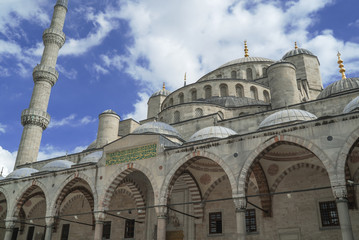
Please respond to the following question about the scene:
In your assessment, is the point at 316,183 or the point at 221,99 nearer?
the point at 316,183

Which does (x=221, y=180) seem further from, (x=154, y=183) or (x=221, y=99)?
(x=221, y=99)

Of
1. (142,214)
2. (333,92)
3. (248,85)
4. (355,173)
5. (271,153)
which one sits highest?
(248,85)

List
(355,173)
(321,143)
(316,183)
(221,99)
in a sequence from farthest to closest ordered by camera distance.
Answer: (221,99) → (316,183) → (355,173) → (321,143)

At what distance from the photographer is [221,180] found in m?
11.6

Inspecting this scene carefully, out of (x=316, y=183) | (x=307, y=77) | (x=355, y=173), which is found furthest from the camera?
(x=307, y=77)

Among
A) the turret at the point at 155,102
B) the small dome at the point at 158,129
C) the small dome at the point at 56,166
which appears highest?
the turret at the point at 155,102

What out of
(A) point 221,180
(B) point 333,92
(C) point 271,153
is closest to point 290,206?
(C) point 271,153

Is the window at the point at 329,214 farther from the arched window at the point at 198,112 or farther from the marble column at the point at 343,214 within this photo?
the arched window at the point at 198,112

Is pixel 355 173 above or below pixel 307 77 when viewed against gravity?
below

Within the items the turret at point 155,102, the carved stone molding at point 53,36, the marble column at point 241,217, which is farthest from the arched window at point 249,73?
the marble column at point 241,217

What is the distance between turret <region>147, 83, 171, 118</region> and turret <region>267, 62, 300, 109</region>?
30.2ft

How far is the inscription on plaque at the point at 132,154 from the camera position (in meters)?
10.5

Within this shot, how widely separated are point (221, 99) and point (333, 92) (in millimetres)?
5215

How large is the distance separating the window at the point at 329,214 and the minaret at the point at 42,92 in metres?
15.0
